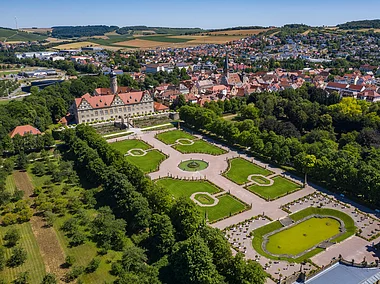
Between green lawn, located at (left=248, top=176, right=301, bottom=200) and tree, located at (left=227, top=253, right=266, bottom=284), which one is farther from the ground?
tree, located at (left=227, top=253, right=266, bottom=284)

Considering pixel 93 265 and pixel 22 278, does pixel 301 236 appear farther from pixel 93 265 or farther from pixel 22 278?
pixel 22 278

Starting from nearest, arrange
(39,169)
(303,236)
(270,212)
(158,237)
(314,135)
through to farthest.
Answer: (158,237) → (303,236) → (270,212) → (39,169) → (314,135)

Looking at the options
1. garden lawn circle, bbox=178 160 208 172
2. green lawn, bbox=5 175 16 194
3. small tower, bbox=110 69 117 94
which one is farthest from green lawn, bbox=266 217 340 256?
small tower, bbox=110 69 117 94

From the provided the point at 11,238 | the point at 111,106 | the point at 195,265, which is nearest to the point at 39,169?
the point at 11,238

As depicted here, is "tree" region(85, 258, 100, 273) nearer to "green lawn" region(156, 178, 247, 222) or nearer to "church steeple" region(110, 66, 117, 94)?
"green lawn" region(156, 178, 247, 222)

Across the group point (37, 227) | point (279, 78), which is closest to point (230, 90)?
point (279, 78)
